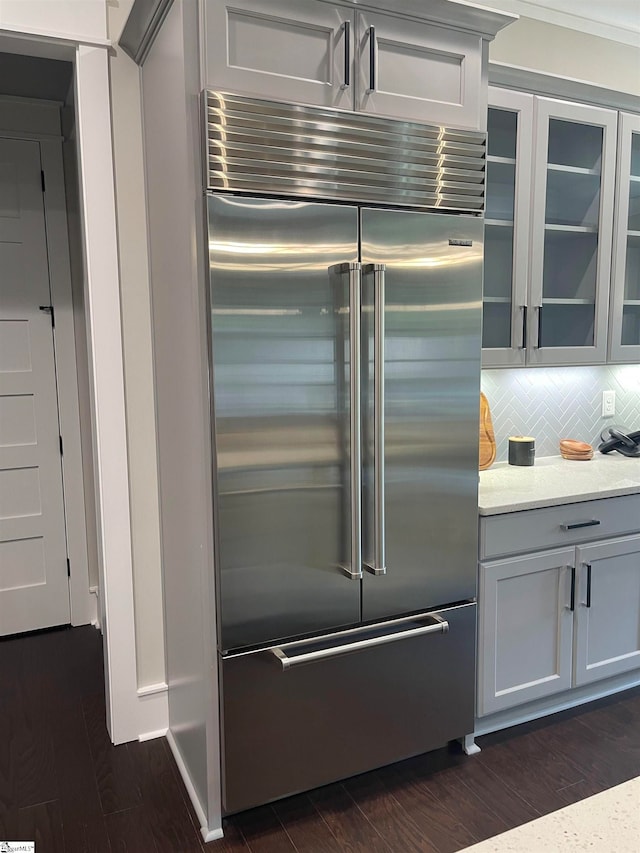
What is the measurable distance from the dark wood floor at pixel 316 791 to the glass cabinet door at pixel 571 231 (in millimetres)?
1464

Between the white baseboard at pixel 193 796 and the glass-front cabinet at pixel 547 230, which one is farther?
the glass-front cabinet at pixel 547 230

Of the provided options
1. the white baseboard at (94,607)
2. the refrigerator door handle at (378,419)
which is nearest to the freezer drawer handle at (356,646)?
the refrigerator door handle at (378,419)

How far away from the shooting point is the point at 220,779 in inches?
77.0

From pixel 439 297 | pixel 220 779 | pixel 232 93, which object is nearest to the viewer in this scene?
pixel 232 93

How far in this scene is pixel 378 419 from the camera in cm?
199

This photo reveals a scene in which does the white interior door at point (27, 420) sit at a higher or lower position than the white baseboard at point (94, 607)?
higher

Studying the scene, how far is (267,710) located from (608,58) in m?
3.14

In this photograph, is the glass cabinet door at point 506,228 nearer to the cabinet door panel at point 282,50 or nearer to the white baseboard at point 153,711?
the cabinet door panel at point 282,50

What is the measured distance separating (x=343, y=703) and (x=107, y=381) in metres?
1.33

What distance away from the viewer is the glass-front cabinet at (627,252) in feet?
9.36

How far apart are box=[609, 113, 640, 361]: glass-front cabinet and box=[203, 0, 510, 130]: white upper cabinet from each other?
105 centimetres

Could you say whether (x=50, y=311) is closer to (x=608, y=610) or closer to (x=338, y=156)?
(x=338, y=156)

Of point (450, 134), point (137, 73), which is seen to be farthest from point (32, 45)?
point (450, 134)

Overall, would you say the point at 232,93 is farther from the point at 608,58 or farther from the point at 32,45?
the point at 608,58
